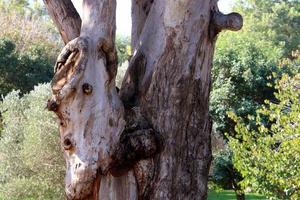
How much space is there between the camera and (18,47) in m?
25.6

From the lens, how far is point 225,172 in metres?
15.9

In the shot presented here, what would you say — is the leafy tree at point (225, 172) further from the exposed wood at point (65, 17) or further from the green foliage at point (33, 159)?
the exposed wood at point (65, 17)

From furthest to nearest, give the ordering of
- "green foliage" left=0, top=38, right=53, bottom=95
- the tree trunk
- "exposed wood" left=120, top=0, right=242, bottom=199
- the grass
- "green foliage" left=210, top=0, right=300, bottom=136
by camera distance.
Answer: "green foliage" left=0, top=38, right=53, bottom=95 → the grass → "green foliage" left=210, top=0, right=300, bottom=136 → "exposed wood" left=120, top=0, right=242, bottom=199 → the tree trunk

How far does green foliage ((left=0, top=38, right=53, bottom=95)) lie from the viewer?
22873mm

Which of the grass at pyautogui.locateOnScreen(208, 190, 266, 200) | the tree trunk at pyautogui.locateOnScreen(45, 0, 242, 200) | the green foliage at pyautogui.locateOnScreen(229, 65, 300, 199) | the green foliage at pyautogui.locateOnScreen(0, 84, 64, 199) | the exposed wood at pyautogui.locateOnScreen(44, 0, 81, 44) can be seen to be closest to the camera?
the tree trunk at pyautogui.locateOnScreen(45, 0, 242, 200)

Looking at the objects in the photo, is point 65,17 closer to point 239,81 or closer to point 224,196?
point 239,81

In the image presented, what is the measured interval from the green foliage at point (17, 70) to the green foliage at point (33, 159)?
10.8 meters

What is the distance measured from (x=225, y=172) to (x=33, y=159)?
6.17 meters

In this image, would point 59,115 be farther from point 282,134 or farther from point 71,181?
point 282,134

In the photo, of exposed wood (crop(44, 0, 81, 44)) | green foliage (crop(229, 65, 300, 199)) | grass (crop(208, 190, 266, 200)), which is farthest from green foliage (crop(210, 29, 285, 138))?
exposed wood (crop(44, 0, 81, 44))

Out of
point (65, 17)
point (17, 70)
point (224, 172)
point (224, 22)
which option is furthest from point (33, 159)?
point (17, 70)

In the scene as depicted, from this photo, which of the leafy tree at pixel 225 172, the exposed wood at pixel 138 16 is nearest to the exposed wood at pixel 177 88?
the exposed wood at pixel 138 16

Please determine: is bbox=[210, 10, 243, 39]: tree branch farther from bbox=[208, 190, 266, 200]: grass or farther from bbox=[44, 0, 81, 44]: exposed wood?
bbox=[208, 190, 266, 200]: grass

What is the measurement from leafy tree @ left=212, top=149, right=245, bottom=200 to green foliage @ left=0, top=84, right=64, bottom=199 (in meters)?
5.39
